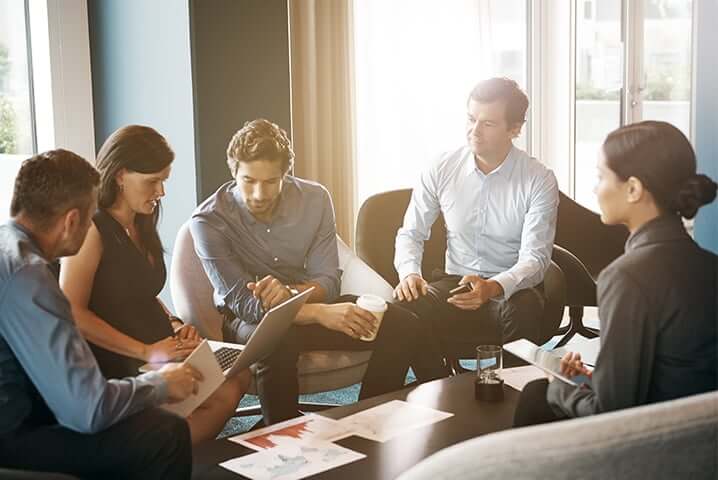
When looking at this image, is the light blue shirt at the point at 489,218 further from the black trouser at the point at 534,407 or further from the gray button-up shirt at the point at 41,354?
the gray button-up shirt at the point at 41,354

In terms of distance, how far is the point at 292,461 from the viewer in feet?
6.22

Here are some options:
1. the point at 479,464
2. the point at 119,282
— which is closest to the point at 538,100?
the point at 119,282

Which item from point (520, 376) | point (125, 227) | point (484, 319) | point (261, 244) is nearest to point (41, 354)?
point (125, 227)

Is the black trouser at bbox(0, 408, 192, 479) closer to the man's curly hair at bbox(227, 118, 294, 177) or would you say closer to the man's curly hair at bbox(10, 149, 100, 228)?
the man's curly hair at bbox(10, 149, 100, 228)

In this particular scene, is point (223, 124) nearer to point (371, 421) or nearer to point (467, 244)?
point (467, 244)

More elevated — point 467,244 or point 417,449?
point 467,244

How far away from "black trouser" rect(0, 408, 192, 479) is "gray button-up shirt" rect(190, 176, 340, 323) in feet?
3.28

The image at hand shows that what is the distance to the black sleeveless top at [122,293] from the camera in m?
2.39

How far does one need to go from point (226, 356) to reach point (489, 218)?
1148 millimetres

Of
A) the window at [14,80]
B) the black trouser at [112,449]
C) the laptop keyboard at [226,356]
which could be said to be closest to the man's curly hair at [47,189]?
the black trouser at [112,449]

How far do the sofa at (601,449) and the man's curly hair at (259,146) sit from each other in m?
2.04

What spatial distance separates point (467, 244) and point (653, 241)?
1682 millimetres

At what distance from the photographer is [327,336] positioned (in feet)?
9.53

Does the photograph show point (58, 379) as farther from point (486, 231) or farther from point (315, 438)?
point (486, 231)
